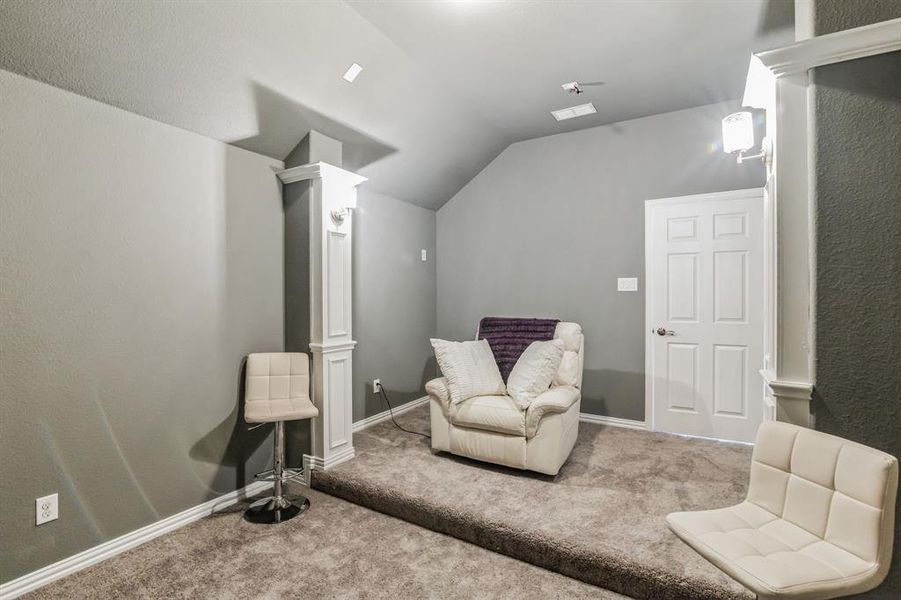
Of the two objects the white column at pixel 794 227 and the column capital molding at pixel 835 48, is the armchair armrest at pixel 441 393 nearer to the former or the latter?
the white column at pixel 794 227

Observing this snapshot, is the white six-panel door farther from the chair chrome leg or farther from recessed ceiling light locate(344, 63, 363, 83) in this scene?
the chair chrome leg

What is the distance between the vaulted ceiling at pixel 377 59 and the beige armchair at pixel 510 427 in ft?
6.57

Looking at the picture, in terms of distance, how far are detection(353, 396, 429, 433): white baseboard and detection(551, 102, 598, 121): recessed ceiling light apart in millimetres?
2975

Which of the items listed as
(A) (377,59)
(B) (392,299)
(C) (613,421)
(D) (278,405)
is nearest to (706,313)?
(C) (613,421)

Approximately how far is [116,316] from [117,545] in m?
1.13

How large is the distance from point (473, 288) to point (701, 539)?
337 cm

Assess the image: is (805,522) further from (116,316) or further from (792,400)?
(116,316)

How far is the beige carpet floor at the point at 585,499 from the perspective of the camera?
1890 mm

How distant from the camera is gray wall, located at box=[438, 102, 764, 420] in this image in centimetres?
364

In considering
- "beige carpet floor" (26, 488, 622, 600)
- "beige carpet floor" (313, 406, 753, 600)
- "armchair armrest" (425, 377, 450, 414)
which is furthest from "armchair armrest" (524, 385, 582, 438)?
"beige carpet floor" (26, 488, 622, 600)

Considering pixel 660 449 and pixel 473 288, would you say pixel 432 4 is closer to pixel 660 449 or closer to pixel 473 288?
pixel 473 288

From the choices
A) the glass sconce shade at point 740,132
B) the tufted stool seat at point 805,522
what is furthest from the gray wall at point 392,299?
the tufted stool seat at point 805,522

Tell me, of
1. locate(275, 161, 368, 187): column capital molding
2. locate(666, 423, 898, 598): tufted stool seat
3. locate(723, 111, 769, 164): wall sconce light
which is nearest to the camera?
locate(666, 423, 898, 598): tufted stool seat

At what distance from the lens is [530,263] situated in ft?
14.0
